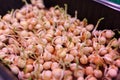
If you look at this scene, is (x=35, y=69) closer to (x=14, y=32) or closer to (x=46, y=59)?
(x=46, y=59)

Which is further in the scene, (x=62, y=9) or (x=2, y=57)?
(x=62, y=9)

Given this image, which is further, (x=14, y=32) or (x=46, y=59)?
(x=14, y=32)

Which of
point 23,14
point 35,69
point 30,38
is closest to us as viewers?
point 35,69

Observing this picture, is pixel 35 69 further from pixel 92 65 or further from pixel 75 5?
pixel 75 5

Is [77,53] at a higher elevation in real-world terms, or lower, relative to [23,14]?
lower

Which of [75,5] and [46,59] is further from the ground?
[75,5]

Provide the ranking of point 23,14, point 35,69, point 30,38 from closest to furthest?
1. point 35,69
2. point 30,38
3. point 23,14

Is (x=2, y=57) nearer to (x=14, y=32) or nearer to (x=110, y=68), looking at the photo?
(x=14, y=32)

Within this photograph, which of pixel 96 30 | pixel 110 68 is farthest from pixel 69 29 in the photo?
pixel 110 68

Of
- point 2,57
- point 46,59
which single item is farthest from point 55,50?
point 2,57
